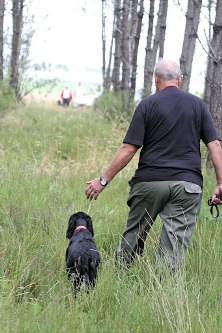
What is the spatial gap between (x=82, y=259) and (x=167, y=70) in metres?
1.68

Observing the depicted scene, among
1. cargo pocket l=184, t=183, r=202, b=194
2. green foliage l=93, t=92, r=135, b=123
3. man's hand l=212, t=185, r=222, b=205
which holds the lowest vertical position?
green foliage l=93, t=92, r=135, b=123

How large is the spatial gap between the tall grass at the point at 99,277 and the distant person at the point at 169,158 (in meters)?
0.32

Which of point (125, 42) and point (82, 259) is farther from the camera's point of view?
point (125, 42)

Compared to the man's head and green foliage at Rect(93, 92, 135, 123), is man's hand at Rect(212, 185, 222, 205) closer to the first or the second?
the man's head

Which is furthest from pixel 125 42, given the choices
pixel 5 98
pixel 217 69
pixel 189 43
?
pixel 217 69

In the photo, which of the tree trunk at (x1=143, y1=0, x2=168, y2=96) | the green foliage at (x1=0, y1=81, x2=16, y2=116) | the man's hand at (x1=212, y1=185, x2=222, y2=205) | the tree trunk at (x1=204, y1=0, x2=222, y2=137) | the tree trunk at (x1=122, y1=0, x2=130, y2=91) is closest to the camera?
the man's hand at (x1=212, y1=185, x2=222, y2=205)

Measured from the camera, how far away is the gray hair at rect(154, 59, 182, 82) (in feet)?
16.6

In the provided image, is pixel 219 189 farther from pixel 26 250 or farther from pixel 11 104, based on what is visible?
pixel 11 104

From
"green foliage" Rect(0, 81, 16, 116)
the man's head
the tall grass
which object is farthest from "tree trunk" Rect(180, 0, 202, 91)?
the man's head

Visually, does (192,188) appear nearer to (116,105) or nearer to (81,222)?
(81,222)

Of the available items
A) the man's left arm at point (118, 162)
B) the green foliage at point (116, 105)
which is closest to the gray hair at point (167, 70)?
the man's left arm at point (118, 162)

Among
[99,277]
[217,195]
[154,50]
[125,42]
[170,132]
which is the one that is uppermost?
[125,42]

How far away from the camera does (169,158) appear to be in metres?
5.04

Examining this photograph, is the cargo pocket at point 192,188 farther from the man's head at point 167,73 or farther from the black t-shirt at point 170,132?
the man's head at point 167,73
